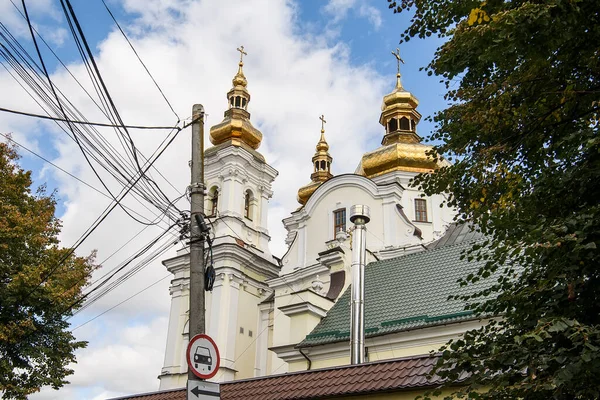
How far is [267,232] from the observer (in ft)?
110

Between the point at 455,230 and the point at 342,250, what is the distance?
21.9 ft

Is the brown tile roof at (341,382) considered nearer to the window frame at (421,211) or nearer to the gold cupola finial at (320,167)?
the window frame at (421,211)

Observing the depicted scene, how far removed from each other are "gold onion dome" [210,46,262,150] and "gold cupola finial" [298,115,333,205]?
20.7ft

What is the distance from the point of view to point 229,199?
106 feet

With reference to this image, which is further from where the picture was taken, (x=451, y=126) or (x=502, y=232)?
(x=451, y=126)

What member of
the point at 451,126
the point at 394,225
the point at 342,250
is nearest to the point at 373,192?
the point at 394,225

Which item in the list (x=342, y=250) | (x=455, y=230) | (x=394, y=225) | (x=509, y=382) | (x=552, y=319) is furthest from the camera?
(x=394, y=225)

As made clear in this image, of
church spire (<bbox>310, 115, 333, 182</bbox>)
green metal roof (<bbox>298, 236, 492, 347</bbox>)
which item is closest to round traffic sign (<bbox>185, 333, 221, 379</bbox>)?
green metal roof (<bbox>298, 236, 492, 347</bbox>)

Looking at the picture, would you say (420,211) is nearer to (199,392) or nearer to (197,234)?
(197,234)

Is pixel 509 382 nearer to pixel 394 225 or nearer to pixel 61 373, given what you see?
pixel 61 373

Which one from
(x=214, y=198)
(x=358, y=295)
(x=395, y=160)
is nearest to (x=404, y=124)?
(x=395, y=160)

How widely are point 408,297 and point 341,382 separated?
26.4 feet

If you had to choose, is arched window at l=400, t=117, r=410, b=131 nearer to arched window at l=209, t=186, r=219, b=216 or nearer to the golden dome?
the golden dome

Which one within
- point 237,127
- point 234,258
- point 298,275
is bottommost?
point 298,275
